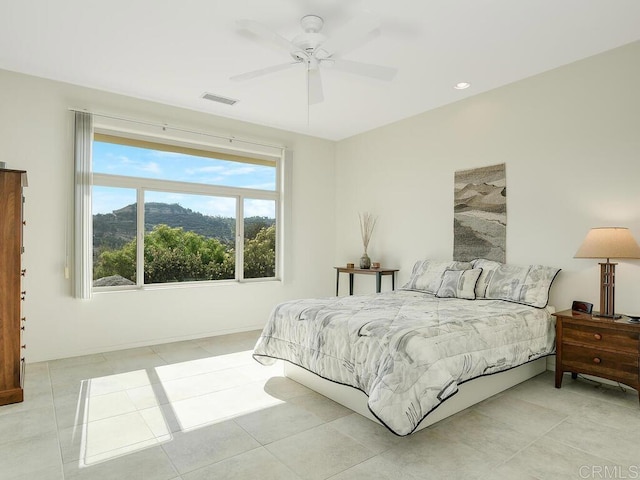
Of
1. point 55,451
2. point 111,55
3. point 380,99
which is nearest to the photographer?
point 55,451

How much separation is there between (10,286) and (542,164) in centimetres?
461

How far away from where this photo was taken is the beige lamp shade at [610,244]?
114 inches

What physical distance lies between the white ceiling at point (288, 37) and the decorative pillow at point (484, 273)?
1.83m

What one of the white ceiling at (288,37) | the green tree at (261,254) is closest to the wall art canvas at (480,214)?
the white ceiling at (288,37)

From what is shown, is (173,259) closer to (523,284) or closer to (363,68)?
(363,68)

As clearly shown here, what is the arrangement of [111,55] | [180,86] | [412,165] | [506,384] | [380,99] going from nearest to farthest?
[506,384] < [111,55] < [180,86] < [380,99] < [412,165]

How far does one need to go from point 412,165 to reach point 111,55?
11.4 feet

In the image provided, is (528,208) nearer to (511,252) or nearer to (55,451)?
(511,252)

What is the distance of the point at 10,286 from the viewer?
113 inches

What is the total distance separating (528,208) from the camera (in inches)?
151

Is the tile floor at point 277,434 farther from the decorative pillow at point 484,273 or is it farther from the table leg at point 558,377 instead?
the decorative pillow at point 484,273

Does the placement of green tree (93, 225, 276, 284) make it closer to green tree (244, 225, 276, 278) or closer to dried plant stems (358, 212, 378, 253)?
green tree (244, 225, 276, 278)

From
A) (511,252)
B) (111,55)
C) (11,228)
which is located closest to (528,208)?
(511,252)

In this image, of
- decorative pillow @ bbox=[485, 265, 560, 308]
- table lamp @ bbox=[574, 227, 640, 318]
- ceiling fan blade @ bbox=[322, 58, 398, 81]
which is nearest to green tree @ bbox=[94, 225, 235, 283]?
ceiling fan blade @ bbox=[322, 58, 398, 81]
